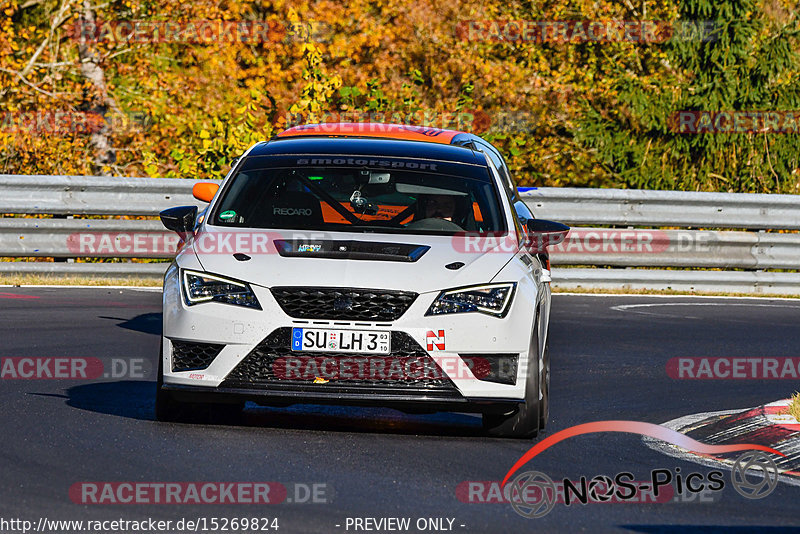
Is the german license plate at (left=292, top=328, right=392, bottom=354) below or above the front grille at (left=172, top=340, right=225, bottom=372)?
above

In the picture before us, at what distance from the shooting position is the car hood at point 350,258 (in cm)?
735

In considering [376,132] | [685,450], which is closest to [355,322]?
[685,450]

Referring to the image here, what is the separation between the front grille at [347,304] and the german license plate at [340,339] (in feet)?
0.23

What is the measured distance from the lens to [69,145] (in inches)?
1006

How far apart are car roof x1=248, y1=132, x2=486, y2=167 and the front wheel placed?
163cm

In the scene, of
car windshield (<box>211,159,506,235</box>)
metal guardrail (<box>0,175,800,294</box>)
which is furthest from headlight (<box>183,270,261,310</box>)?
metal guardrail (<box>0,175,800,294</box>)

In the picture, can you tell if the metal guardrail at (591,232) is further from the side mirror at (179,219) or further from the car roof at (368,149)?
the side mirror at (179,219)

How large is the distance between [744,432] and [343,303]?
246 cm

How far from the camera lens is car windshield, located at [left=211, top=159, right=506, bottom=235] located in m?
8.30

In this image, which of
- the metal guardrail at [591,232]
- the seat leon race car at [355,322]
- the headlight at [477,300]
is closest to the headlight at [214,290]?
the seat leon race car at [355,322]

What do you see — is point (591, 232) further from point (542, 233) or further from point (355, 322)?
point (355, 322)

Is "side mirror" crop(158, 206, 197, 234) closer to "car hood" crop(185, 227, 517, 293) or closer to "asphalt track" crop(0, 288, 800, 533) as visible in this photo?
"car hood" crop(185, 227, 517, 293)

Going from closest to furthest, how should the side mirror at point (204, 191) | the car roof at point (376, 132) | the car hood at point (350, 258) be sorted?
the car hood at point (350, 258) → the side mirror at point (204, 191) → the car roof at point (376, 132)

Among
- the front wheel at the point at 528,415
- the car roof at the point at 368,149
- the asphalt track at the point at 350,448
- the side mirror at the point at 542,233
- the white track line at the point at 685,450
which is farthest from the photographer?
the car roof at the point at 368,149
